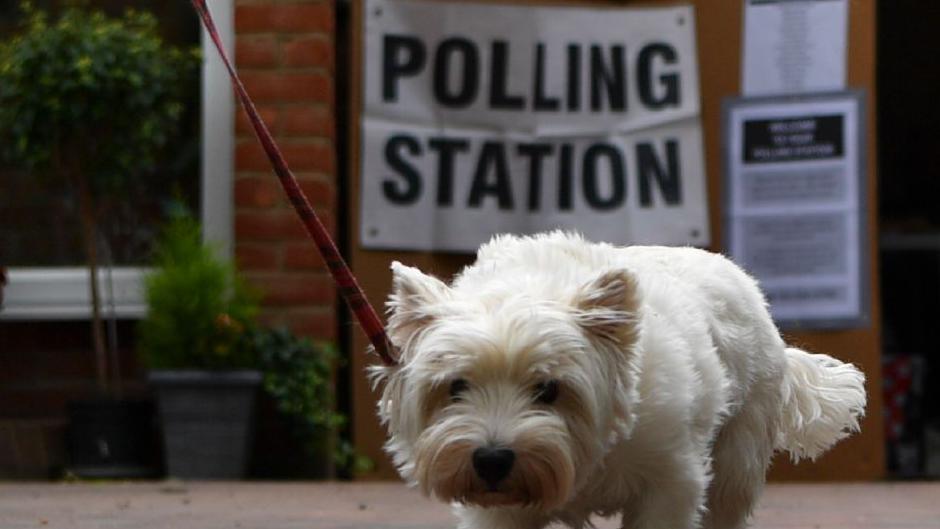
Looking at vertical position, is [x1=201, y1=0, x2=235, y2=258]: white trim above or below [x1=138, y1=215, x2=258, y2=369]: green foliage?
above

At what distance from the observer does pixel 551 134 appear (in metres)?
8.59

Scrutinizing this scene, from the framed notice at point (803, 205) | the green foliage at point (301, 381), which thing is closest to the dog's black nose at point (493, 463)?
the green foliage at point (301, 381)

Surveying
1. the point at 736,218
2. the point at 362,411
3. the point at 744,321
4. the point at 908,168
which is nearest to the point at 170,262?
the point at 362,411

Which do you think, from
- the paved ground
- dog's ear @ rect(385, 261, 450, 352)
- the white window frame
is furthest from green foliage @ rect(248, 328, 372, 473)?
dog's ear @ rect(385, 261, 450, 352)

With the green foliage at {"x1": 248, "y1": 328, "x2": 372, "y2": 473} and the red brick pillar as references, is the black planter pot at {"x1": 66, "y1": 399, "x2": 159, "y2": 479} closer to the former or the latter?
the green foliage at {"x1": 248, "y1": 328, "x2": 372, "y2": 473}

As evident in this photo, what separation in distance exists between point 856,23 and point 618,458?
5.02m

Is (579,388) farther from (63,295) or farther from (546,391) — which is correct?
(63,295)

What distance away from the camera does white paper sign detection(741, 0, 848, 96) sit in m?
8.53

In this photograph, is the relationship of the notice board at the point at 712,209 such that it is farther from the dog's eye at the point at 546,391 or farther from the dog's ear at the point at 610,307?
the dog's eye at the point at 546,391

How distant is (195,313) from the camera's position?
793cm

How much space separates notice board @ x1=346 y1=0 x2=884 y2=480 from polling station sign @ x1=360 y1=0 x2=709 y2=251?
3 cm

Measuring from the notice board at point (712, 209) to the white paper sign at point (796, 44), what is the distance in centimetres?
6

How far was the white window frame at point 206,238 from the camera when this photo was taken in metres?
8.44

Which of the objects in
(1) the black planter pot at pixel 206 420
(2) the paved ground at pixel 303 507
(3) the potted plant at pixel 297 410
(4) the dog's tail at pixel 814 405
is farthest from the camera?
(3) the potted plant at pixel 297 410
